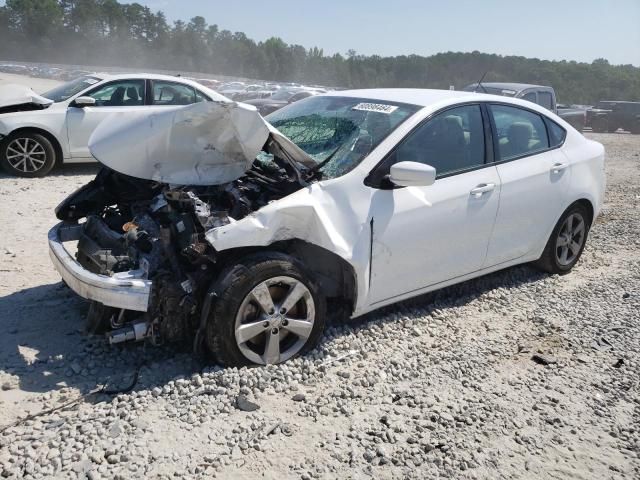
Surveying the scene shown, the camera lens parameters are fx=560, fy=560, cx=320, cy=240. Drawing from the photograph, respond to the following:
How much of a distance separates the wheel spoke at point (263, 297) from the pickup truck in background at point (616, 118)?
25.7 meters

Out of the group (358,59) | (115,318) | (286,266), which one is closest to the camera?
(286,266)

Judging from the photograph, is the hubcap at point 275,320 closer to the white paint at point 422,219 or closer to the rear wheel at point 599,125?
the white paint at point 422,219

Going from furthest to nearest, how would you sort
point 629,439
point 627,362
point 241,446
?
point 627,362 → point 629,439 → point 241,446

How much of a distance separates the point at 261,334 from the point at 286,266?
447 mm

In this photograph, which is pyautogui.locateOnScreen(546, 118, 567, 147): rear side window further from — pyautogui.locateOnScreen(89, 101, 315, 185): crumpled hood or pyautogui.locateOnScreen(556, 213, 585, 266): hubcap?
pyautogui.locateOnScreen(89, 101, 315, 185): crumpled hood

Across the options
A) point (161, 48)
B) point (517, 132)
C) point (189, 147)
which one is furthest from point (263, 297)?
point (161, 48)

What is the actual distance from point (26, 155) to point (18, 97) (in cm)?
86

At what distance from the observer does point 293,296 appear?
337 cm

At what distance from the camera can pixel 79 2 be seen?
81.4 m

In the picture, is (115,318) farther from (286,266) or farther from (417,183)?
(417,183)

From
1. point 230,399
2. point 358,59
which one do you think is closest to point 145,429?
point 230,399

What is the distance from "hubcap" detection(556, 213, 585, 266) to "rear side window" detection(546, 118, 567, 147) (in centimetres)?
68

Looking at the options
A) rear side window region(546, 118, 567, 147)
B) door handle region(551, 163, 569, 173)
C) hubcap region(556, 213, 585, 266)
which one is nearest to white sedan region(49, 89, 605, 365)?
door handle region(551, 163, 569, 173)

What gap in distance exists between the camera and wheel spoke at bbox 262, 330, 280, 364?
335cm
